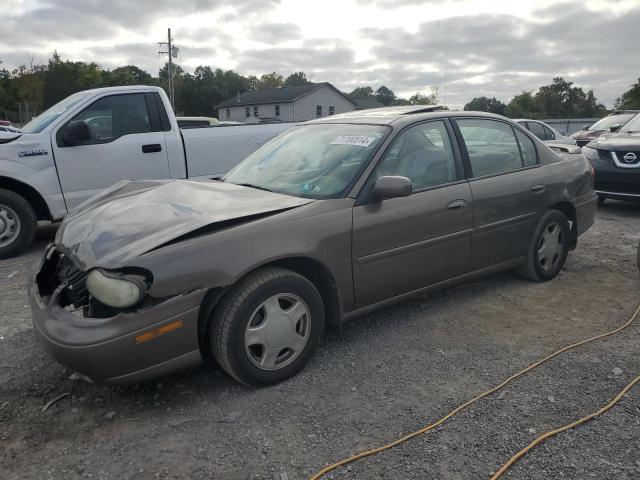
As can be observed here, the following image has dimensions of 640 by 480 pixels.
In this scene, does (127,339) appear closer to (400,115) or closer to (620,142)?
(400,115)

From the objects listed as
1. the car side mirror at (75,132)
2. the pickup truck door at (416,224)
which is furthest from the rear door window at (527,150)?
the car side mirror at (75,132)

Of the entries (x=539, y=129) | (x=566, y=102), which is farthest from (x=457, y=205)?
(x=566, y=102)

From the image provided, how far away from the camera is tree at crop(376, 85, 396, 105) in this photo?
292 ft

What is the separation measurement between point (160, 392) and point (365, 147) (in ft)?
6.79

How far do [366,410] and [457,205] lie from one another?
1736 millimetres

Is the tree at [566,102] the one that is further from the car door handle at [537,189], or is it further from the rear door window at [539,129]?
the car door handle at [537,189]

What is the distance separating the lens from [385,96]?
9631 centimetres

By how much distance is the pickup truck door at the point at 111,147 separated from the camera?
5969 millimetres

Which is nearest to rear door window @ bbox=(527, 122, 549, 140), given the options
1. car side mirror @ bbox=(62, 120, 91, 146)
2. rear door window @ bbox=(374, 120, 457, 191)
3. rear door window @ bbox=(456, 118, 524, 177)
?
rear door window @ bbox=(456, 118, 524, 177)

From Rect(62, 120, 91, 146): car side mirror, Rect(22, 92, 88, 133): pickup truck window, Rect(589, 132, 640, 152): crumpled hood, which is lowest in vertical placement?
Rect(589, 132, 640, 152): crumpled hood

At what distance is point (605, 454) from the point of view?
7.90 ft

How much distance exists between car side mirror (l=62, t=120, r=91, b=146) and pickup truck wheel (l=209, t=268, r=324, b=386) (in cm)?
407

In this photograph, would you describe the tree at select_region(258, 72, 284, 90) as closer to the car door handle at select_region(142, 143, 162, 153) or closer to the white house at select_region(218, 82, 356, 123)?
the white house at select_region(218, 82, 356, 123)

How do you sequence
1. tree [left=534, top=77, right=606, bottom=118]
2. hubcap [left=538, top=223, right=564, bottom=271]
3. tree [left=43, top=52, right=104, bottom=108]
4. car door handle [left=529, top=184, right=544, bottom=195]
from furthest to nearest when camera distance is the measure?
tree [left=534, top=77, right=606, bottom=118], tree [left=43, top=52, right=104, bottom=108], hubcap [left=538, top=223, right=564, bottom=271], car door handle [left=529, top=184, right=544, bottom=195]
